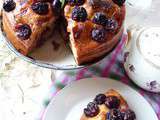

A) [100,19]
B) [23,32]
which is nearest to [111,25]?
[100,19]

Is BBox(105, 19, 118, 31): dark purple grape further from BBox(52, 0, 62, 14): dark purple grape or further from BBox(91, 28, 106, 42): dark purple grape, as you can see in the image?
BBox(52, 0, 62, 14): dark purple grape

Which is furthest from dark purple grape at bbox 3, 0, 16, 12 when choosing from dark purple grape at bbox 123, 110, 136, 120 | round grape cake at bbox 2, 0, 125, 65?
dark purple grape at bbox 123, 110, 136, 120

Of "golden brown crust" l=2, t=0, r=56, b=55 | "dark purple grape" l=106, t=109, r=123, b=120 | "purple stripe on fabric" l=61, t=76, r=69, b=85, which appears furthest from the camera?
"purple stripe on fabric" l=61, t=76, r=69, b=85

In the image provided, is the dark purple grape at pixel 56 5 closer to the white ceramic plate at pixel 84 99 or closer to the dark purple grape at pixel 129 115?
the white ceramic plate at pixel 84 99

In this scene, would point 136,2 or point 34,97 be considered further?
point 136,2

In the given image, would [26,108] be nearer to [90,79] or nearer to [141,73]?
[90,79]

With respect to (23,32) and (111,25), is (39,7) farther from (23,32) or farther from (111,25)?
(111,25)

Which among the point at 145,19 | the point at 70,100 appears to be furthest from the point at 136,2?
the point at 70,100
